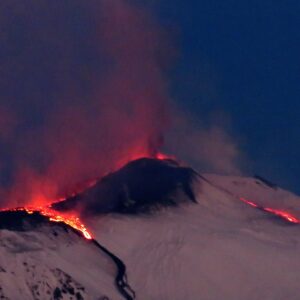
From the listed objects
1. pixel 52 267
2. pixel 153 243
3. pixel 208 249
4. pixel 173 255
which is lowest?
pixel 52 267

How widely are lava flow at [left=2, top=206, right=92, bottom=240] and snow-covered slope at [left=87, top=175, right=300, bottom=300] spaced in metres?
0.80

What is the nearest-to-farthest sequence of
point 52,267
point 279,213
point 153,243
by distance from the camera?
point 52,267 → point 153,243 → point 279,213

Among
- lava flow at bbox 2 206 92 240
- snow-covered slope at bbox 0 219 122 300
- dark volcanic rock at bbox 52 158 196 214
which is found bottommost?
snow-covered slope at bbox 0 219 122 300

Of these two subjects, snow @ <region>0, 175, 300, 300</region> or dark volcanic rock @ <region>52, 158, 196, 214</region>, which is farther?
dark volcanic rock @ <region>52, 158, 196, 214</region>

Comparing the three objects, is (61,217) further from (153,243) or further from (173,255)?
(173,255)

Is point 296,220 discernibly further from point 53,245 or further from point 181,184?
point 53,245

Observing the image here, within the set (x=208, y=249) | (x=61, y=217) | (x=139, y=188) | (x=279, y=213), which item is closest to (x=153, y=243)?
(x=208, y=249)

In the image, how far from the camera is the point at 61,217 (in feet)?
368

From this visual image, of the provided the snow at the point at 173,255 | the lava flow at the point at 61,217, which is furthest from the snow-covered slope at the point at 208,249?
the lava flow at the point at 61,217

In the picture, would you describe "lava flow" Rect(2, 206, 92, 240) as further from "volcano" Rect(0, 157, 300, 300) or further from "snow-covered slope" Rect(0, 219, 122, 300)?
"snow-covered slope" Rect(0, 219, 122, 300)

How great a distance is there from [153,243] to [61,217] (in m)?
5.67

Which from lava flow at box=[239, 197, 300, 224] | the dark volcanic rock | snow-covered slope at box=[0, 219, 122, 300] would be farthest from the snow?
lava flow at box=[239, 197, 300, 224]

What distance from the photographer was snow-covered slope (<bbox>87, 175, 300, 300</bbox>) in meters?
108

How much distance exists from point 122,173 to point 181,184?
12.4 ft
